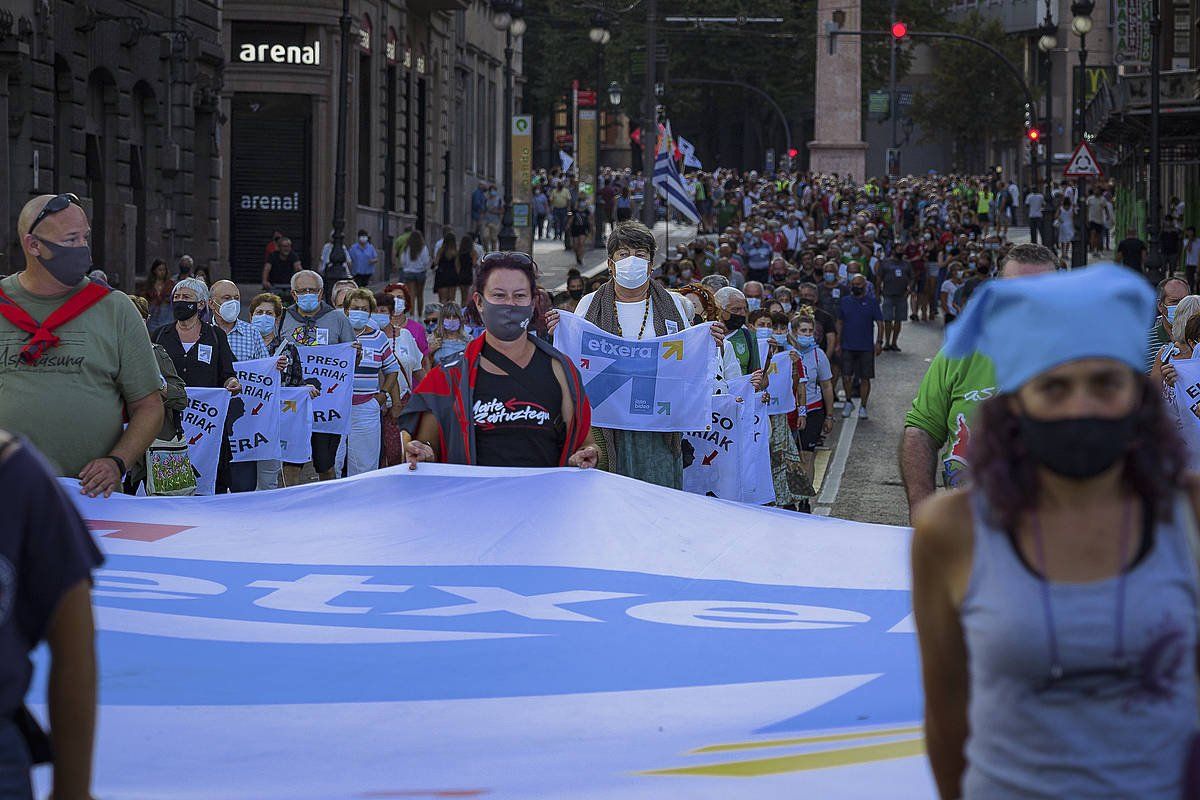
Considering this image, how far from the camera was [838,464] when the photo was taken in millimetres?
21094

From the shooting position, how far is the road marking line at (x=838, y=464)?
18.3 m

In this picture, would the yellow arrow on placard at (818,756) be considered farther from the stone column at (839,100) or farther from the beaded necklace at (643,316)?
the stone column at (839,100)

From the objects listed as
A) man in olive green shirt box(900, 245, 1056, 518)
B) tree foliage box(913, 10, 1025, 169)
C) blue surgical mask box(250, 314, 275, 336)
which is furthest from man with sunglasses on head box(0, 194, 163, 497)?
tree foliage box(913, 10, 1025, 169)

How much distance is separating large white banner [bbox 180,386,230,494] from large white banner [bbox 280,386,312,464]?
1.25 m

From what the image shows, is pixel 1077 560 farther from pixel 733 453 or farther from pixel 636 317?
pixel 733 453

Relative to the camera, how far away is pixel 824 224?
208 feet

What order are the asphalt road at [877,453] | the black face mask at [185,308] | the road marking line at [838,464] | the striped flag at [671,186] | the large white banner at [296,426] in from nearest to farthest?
1. the black face mask at [185,308]
2. the large white banner at [296,426]
3. the asphalt road at [877,453]
4. the road marking line at [838,464]
5. the striped flag at [671,186]

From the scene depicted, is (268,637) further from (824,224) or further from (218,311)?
(824,224)

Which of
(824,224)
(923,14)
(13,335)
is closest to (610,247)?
(13,335)

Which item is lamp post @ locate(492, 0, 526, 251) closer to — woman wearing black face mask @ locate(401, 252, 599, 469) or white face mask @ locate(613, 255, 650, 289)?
white face mask @ locate(613, 255, 650, 289)

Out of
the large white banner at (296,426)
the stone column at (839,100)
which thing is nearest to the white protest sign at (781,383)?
the large white banner at (296,426)

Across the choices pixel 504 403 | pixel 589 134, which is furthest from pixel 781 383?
pixel 589 134

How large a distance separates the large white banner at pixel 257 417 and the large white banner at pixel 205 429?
0.77 metres

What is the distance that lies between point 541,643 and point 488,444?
1.82 meters
